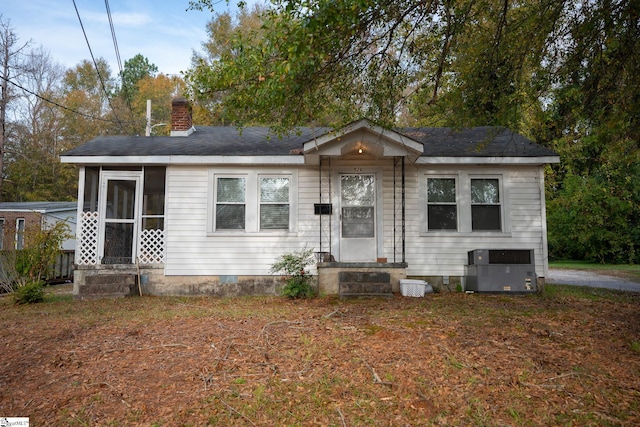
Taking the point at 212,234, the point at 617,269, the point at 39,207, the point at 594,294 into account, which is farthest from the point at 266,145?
the point at 617,269

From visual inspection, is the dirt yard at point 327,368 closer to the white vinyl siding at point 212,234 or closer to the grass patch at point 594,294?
the grass patch at point 594,294

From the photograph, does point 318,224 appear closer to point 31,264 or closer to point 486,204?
point 486,204

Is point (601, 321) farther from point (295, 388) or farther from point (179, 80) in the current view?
point (179, 80)

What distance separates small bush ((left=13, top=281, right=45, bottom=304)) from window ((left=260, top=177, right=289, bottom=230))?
4963 millimetres

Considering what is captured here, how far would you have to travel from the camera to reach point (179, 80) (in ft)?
107

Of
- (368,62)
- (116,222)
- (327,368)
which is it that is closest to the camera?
(327,368)

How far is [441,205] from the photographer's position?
9.46 metres

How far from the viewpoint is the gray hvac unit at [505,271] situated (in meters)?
8.48

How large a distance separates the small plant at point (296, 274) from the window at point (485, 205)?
4010mm

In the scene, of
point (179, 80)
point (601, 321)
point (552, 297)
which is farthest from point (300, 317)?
point (179, 80)

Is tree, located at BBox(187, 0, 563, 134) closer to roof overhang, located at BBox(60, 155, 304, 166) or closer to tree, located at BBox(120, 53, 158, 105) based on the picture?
roof overhang, located at BBox(60, 155, 304, 166)

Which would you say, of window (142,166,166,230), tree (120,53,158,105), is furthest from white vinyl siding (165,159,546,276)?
tree (120,53,158,105)

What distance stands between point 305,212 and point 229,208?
71.6 inches

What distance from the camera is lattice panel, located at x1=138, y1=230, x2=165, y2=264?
364 inches
